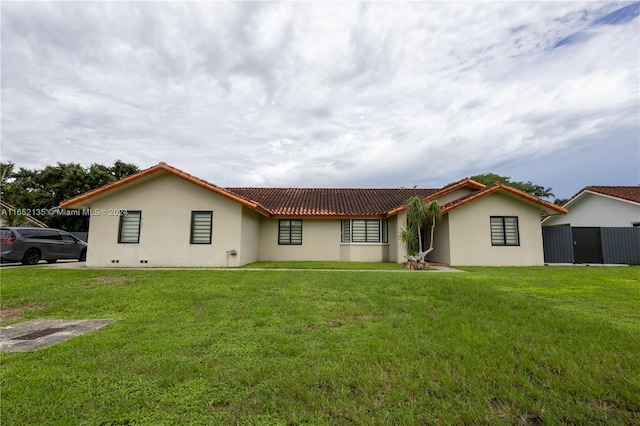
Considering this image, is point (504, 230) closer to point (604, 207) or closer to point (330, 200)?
point (330, 200)

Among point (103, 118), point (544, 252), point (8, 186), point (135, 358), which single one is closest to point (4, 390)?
point (135, 358)

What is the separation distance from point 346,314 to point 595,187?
24984 millimetres

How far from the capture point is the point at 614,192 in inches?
802

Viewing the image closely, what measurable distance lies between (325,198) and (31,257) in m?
16.1

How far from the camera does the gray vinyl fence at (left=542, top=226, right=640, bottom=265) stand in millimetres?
15852

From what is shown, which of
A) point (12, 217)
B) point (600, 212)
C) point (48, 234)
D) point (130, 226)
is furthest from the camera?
point (12, 217)

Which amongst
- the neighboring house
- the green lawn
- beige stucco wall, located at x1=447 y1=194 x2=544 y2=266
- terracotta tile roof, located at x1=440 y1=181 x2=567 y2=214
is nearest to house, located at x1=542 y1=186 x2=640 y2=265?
beige stucco wall, located at x1=447 y1=194 x2=544 y2=266

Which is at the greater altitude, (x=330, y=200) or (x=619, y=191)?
(x=619, y=191)

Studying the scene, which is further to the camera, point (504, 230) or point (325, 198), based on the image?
point (325, 198)

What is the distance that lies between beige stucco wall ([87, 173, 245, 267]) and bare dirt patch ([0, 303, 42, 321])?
7347 millimetres

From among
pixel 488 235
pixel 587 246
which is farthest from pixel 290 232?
pixel 587 246

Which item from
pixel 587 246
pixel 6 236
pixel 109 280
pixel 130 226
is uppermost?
pixel 130 226

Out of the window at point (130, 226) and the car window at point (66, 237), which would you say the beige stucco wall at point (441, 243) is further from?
the car window at point (66, 237)

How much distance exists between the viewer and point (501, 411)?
8.34 feet
